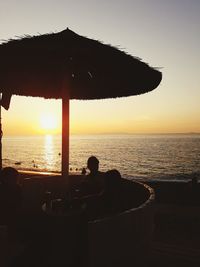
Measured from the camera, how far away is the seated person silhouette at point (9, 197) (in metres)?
4.34

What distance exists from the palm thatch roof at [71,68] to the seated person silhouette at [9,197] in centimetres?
164

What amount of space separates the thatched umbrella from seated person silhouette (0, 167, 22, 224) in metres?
0.79

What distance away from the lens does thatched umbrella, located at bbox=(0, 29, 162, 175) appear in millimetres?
4195

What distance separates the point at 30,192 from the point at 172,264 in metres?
3.00

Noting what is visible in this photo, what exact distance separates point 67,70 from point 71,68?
14 cm

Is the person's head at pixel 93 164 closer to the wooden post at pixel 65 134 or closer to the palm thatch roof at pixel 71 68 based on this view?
the wooden post at pixel 65 134

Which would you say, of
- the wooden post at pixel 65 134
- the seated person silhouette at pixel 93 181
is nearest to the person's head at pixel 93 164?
the seated person silhouette at pixel 93 181

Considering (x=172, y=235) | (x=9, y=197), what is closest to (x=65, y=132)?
(x=9, y=197)

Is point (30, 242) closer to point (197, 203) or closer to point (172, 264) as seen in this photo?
point (172, 264)

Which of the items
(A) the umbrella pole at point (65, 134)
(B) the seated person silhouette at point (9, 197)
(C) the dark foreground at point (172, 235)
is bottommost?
(C) the dark foreground at point (172, 235)

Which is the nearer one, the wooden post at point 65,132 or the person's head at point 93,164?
the wooden post at point 65,132

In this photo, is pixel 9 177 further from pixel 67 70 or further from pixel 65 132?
pixel 67 70

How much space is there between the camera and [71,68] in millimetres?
5004

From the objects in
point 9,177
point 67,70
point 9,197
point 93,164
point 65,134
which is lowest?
point 9,197
